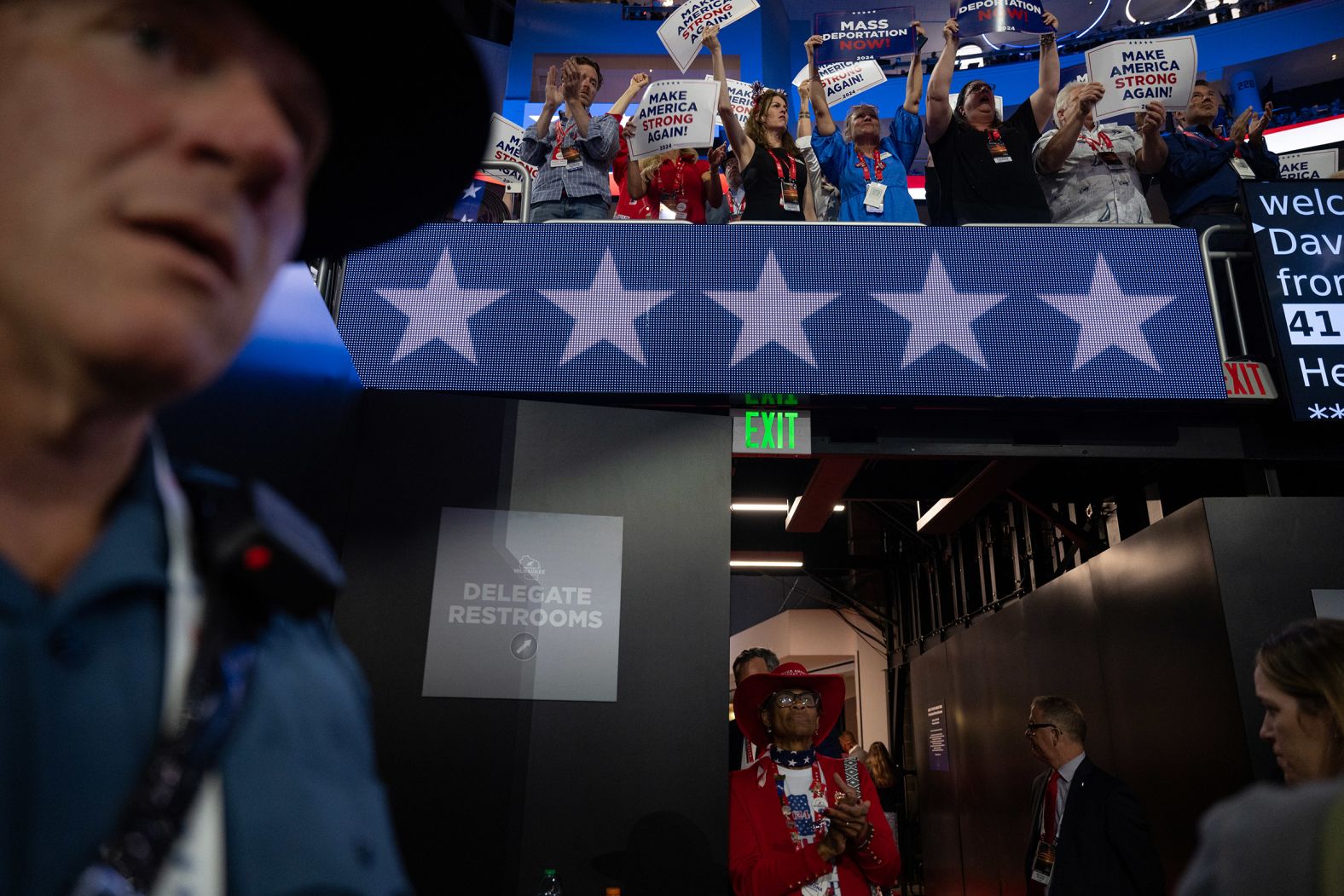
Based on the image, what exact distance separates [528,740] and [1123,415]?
2.85 meters

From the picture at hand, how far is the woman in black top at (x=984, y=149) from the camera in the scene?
4.46m

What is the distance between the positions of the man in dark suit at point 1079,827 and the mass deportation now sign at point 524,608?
198 centimetres

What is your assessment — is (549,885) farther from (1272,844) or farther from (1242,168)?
(1242,168)

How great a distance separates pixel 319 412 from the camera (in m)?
2.94

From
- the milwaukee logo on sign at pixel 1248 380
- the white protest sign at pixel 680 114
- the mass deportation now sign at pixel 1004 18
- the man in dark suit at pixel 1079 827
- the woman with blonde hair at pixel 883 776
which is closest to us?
the man in dark suit at pixel 1079 827

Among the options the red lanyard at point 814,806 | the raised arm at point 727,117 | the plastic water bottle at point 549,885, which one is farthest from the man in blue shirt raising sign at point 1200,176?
the plastic water bottle at point 549,885

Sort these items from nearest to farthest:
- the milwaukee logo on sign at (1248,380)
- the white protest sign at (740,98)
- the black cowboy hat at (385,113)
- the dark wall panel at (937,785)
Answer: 1. the black cowboy hat at (385,113)
2. the milwaukee logo on sign at (1248,380)
3. the white protest sign at (740,98)
4. the dark wall panel at (937,785)

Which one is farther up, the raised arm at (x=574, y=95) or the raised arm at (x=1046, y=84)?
the raised arm at (x=1046, y=84)

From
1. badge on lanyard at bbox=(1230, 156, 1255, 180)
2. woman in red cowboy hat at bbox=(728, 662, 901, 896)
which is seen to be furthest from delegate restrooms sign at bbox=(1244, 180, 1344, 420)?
woman in red cowboy hat at bbox=(728, 662, 901, 896)

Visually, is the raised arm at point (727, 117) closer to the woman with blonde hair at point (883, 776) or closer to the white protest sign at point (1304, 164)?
the white protest sign at point (1304, 164)

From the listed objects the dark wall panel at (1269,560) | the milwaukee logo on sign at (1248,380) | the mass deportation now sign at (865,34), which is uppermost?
the mass deportation now sign at (865,34)

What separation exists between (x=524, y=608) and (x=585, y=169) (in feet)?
7.47

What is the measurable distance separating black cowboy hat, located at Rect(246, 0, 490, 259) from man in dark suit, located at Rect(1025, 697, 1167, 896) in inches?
154

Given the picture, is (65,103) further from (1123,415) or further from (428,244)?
(1123,415)
